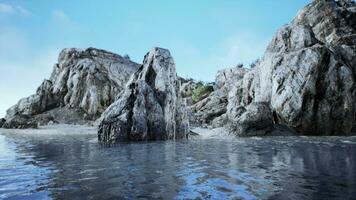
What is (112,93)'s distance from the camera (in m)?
65.9

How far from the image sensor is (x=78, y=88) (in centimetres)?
6694

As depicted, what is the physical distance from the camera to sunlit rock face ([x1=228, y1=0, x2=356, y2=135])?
1254 inches

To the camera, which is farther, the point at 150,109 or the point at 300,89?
the point at 300,89

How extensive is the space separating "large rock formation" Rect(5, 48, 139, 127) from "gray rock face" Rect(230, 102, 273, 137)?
3834 centimetres

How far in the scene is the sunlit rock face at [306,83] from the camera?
104 ft

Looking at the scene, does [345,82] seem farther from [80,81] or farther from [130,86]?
[80,81]

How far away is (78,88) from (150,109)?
4541 centimetres

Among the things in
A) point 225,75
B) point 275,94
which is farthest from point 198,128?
point 225,75

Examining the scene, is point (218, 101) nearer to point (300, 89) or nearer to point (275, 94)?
point (275, 94)

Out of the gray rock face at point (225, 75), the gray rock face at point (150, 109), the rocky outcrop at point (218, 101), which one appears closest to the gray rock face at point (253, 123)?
the gray rock face at point (150, 109)

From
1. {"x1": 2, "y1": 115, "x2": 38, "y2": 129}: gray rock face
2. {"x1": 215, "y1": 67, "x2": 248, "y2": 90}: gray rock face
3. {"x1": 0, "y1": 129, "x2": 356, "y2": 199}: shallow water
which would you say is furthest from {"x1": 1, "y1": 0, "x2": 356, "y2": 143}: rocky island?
{"x1": 0, "y1": 129, "x2": 356, "y2": 199}: shallow water

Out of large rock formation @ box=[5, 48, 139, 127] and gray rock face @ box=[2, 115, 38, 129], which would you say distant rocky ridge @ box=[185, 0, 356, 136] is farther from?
large rock formation @ box=[5, 48, 139, 127]

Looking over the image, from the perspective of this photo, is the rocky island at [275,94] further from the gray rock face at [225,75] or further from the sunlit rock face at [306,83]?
the gray rock face at [225,75]

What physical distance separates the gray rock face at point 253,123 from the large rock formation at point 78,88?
126ft
